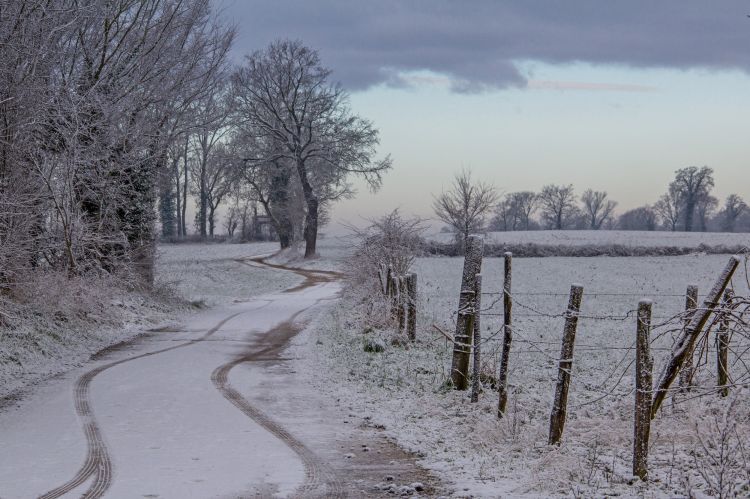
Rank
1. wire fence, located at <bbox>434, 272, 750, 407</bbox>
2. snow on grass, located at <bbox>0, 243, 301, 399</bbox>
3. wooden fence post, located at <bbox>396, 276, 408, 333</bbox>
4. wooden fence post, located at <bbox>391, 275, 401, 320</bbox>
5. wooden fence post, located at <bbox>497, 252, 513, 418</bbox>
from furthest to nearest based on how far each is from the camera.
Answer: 1. wooden fence post, located at <bbox>391, 275, 401, 320</bbox>
2. wooden fence post, located at <bbox>396, 276, 408, 333</bbox>
3. snow on grass, located at <bbox>0, 243, 301, 399</bbox>
4. wooden fence post, located at <bbox>497, 252, 513, 418</bbox>
5. wire fence, located at <bbox>434, 272, 750, 407</bbox>

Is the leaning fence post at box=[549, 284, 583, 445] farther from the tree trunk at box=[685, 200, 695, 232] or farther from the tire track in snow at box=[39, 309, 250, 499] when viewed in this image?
the tree trunk at box=[685, 200, 695, 232]

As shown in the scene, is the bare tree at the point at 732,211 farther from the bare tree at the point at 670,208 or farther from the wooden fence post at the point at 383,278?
the wooden fence post at the point at 383,278

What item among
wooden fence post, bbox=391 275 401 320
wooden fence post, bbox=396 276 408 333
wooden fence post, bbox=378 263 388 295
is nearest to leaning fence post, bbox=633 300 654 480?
wooden fence post, bbox=396 276 408 333

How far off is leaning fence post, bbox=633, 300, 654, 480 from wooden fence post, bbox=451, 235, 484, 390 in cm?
416

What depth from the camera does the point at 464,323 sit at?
35.2 ft

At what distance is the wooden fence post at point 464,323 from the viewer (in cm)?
1064

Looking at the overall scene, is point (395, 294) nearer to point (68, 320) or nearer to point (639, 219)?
point (68, 320)

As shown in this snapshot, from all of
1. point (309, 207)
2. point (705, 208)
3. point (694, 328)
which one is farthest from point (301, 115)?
point (705, 208)

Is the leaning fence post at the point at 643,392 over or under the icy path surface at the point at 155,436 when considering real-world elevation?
over

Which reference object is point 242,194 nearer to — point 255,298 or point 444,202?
point 444,202

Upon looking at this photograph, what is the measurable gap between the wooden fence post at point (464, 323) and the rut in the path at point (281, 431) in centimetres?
306

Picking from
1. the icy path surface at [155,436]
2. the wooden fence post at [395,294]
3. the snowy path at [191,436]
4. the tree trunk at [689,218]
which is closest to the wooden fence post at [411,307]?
the wooden fence post at [395,294]

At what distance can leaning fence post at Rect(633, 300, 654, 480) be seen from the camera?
644 centimetres

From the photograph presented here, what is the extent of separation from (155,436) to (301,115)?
42082 millimetres
